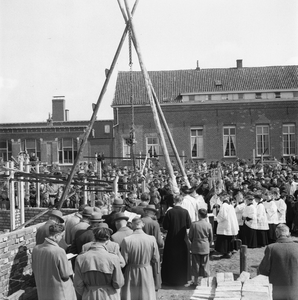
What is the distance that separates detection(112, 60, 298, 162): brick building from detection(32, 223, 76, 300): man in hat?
28522 millimetres

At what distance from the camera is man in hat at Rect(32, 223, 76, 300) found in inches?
238

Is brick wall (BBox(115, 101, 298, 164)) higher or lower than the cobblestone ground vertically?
higher

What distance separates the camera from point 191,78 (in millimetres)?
37312

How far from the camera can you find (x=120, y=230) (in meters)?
7.52

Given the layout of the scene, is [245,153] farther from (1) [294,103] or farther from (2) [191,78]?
(2) [191,78]

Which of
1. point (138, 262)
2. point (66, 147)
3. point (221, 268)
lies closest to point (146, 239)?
point (138, 262)

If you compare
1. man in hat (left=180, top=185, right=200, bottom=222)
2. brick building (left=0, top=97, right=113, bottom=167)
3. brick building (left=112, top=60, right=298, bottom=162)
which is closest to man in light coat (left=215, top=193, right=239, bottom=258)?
man in hat (left=180, top=185, right=200, bottom=222)

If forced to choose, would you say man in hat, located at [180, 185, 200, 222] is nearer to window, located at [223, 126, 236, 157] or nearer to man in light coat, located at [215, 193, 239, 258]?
man in light coat, located at [215, 193, 239, 258]

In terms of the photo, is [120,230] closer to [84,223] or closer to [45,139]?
[84,223]

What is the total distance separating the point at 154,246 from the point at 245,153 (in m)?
28.9

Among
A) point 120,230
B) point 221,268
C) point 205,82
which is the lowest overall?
point 221,268

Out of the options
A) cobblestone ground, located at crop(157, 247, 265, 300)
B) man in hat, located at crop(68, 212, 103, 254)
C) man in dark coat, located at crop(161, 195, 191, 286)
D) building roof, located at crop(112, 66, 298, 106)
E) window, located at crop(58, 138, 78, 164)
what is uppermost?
building roof, located at crop(112, 66, 298, 106)

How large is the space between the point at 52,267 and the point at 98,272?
2.34 feet

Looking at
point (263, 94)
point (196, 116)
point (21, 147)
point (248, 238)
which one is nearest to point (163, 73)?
point (196, 116)
